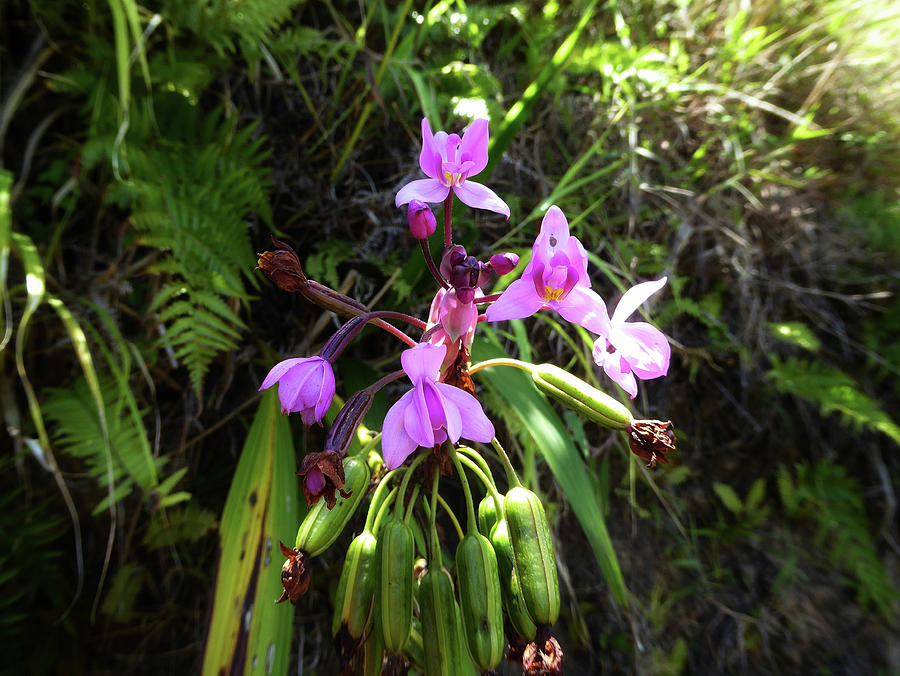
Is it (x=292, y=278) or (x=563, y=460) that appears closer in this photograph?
(x=292, y=278)

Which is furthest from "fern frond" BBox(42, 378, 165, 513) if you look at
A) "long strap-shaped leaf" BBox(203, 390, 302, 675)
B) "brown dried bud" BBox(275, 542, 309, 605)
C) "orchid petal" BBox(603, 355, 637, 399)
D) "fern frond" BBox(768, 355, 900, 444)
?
"fern frond" BBox(768, 355, 900, 444)

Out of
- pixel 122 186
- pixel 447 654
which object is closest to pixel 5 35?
pixel 122 186

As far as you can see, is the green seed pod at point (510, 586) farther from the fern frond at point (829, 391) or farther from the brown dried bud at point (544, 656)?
the fern frond at point (829, 391)

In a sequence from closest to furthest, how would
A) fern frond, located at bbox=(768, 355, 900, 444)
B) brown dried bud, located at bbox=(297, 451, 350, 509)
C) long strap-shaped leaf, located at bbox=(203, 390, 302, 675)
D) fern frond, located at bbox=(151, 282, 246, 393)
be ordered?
brown dried bud, located at bbox=(297, 451, 350, 509) → long strap-shaped leaf, located at bbox=(203, 390, 302, 675) → fern frond, located at bbox=(151, 282, 246, 393) → fern frond, located at bbox=(768, 355, 900, 444)

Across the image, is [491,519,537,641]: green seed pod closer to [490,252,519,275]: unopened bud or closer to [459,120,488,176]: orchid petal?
[490,252,519,275]: unopened bud

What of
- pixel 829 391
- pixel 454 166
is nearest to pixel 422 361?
pixel 454 166

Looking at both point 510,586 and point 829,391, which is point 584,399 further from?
point 829,391
